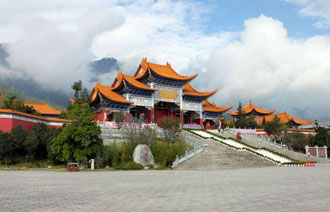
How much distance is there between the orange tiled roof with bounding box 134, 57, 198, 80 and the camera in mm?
41031

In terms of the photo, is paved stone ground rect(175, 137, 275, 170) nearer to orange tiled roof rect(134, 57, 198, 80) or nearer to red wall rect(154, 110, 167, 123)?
orange tiled roof rect(134, 57, 198, 80)

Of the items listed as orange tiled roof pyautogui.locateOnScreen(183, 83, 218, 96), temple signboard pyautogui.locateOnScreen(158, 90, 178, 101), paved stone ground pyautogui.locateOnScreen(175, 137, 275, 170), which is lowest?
paved stone ground pyautogui.locateOnScreen(175, 137, 275, 170)

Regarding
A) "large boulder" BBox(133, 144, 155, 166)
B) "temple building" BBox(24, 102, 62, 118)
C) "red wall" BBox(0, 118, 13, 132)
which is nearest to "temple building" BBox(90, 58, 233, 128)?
"temple building" BBox(24, 102, 62, 118)

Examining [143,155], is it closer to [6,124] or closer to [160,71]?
[6,124]

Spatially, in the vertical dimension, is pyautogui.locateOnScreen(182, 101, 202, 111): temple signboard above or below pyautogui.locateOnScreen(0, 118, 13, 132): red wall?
above

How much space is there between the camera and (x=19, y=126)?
22266 millimetres

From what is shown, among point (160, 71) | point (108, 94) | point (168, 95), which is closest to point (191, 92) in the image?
point (168, 95)

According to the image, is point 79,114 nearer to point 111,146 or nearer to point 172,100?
point 111,146

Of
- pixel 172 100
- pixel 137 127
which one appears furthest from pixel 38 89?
pixel 137 127

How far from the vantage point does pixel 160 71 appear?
43031mm

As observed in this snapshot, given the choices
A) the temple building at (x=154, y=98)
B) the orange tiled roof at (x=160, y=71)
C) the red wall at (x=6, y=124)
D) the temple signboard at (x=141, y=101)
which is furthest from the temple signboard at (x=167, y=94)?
the red wall at (x=6, y=124)

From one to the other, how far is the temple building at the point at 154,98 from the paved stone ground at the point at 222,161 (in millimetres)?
13582

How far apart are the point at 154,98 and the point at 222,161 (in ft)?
61.6

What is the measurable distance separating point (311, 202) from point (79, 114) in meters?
17.7
